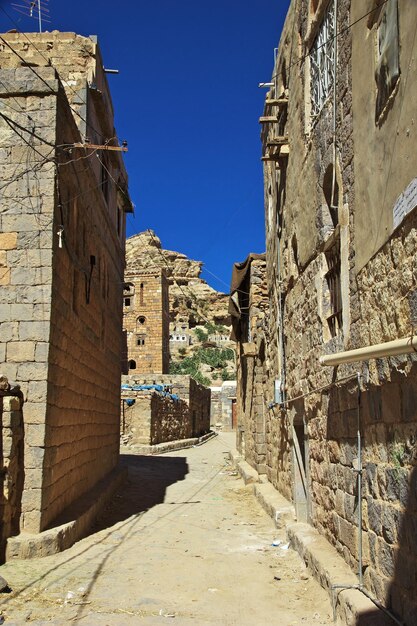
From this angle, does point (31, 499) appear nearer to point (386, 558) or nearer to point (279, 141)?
Result: point (386, 558)

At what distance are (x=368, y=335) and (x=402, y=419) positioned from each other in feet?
3.06

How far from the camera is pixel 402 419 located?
157 inches

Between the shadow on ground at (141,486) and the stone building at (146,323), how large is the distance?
73.6ft

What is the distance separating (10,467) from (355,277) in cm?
418

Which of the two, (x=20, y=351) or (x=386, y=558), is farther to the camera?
(x=20, y=351)

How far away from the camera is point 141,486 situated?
45.0 feet

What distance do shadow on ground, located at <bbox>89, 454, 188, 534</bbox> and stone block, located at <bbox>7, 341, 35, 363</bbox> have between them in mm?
2894

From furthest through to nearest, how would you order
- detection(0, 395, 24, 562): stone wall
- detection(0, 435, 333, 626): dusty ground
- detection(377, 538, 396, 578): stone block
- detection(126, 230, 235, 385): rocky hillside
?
1. detection(126, 230, 235, 385): rocky hillside
2. detection(0, 395, 24, 562): stone wall
3. detection(0, 435, 333, 626): dusty ground
4. detection(377, 538, 396, 578): stone block

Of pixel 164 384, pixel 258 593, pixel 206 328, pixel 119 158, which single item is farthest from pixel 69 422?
pixel 206 328

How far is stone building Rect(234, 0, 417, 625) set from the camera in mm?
3889

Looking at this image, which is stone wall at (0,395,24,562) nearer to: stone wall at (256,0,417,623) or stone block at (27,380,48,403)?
stone block at (27,380,48,403)

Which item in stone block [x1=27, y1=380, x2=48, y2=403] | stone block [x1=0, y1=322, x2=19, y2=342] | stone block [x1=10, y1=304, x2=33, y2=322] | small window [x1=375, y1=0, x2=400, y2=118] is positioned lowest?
stone block [x1=27, y1=380, x2=48, y2=403]

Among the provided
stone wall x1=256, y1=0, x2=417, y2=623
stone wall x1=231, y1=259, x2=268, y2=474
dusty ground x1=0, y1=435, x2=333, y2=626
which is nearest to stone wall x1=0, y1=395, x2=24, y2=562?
dusty ground x1=0, y1=435, x2=333, y2=626

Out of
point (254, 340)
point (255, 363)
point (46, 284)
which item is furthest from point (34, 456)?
point (254, 340)
